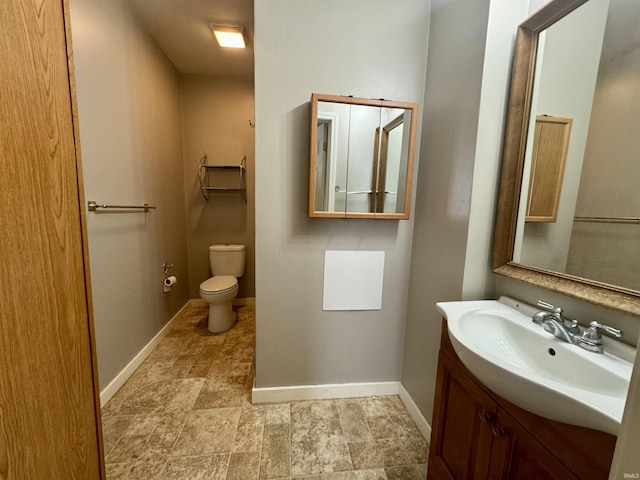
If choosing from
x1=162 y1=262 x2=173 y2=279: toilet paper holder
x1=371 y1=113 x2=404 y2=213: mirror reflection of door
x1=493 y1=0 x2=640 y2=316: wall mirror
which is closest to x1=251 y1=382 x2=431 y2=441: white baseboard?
x1=493 y1=0 x2=640 y2=316: wall mirror

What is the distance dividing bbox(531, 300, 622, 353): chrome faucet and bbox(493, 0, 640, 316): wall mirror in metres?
0.07

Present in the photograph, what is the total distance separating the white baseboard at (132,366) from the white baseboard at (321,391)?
91 cm

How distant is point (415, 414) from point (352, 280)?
898mm

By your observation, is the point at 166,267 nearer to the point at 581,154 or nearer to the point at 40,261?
the point at 40,261

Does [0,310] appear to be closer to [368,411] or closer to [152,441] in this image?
[152,441]

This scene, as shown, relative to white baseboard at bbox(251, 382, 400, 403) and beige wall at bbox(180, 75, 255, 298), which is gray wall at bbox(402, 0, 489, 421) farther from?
beige wall at bbox(180, 75, 255, 298)

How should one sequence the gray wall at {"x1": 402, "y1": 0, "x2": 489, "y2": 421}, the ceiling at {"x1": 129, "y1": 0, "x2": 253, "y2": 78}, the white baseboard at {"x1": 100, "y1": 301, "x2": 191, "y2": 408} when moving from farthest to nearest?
the ceiling at {"x1": 129, "y1": 0, "x2": 253, "y2": 78}
the white baseboard at {"x1": 100, "y1": 301, "x2": 191, "y2": 408}
the gray wall at {"x1": 402, "y1": 0, "x2": 489, "y2": 421}

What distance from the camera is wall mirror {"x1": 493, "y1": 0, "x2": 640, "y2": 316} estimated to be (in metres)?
0.74

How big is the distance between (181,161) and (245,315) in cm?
190

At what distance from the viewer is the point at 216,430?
4.61 ft

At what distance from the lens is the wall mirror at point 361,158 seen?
1362mm

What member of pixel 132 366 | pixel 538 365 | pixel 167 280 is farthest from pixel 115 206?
pixel 538 365

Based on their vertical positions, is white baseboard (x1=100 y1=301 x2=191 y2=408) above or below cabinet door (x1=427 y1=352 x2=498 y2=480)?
below

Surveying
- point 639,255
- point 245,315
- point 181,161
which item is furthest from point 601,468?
point 181,161
